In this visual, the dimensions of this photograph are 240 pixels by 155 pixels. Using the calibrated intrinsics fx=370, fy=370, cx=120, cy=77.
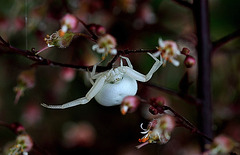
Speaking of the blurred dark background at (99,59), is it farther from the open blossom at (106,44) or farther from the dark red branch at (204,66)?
the open blossom at (106,44)

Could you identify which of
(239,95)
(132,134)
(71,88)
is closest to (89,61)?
(71,88)

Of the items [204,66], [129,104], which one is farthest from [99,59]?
[129,104]

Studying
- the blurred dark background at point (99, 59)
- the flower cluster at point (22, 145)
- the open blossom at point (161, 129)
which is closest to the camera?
the open blossom at point (161, 129)

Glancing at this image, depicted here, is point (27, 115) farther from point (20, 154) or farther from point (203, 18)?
point (203, 18)

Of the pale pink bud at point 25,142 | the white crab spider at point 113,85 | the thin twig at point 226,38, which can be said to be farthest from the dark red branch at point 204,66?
the pale pink bud at point 25,142

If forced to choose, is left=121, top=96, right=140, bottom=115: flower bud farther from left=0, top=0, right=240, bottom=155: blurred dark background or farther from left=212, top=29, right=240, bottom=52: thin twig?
left=0, top=0, right=240, bottom=155: blurred dark background

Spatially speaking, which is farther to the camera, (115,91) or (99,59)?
(99,59)

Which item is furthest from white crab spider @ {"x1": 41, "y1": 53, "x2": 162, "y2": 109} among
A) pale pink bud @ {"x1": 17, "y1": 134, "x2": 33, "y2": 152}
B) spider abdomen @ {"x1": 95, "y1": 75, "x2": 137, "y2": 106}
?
pale pink bud @ {"x1": 17, "y1": 134, "x2": 33, "y2": 152}

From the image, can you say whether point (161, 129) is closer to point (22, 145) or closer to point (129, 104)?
point (129, 104)
